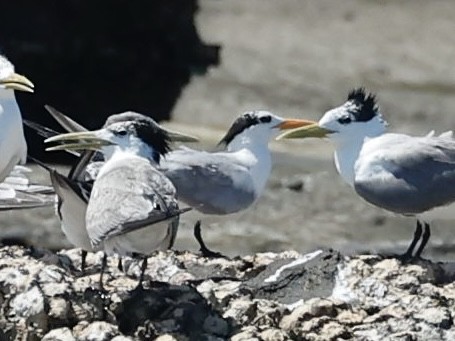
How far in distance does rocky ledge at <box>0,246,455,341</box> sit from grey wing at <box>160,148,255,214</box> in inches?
53.0

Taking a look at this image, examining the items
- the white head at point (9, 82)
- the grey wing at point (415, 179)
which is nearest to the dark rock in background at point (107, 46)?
the white head at point (9, 82)

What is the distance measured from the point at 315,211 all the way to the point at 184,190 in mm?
5190

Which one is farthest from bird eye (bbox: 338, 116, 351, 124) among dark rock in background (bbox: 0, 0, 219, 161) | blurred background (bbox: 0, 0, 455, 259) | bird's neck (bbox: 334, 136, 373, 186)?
dark rock in background (bbox: 0, 0, 219, 161)

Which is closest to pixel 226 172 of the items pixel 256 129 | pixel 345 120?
pixel 256 129

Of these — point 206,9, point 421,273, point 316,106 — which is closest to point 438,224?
point 316,106

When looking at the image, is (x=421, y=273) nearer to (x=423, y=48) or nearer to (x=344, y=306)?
(x=344, y=306)

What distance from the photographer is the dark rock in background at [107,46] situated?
728 inches

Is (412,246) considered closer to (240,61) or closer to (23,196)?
(23,196)

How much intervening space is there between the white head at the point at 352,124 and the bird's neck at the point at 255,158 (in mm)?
610

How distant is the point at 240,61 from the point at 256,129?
931 centimetres

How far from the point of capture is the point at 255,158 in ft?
32.9

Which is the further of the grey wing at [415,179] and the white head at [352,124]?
the white head at [352,124]

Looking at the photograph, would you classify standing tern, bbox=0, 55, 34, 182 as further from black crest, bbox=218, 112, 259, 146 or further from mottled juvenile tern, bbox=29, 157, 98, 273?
black crest, bbox=218, 112, 259, 146

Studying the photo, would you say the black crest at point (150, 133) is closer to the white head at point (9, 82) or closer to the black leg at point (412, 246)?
the white head at point (9, 82)
